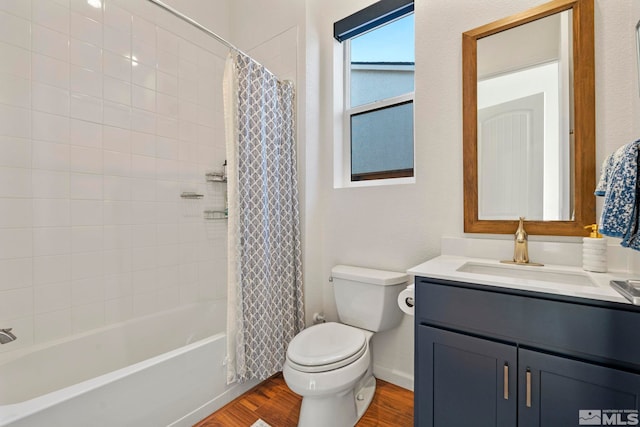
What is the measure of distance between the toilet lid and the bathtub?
0.46m

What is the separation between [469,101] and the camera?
1444 mm

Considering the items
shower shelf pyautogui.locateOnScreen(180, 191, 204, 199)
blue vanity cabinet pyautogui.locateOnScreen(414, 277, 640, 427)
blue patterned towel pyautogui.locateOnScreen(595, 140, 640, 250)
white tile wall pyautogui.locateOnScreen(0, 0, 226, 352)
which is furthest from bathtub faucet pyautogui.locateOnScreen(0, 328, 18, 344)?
blue patterned towel pyautogui.locateOnScreen(595, 140, 640, 250)

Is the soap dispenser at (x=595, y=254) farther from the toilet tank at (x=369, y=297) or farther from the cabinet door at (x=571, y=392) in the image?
the toilet tank at (x=369, y=297)

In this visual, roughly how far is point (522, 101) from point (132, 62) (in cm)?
230

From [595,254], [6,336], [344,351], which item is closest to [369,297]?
[344,351]

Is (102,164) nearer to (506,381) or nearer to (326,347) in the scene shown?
(326,347)

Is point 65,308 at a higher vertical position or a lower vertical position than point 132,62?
lower

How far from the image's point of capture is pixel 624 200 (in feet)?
2.56

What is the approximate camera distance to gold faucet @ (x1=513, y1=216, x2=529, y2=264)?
1.25 meters

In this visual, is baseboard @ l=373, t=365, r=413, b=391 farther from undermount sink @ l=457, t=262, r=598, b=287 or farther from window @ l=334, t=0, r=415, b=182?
window @ l=334, t=0, r=415, b=182

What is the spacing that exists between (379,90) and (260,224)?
127 cm

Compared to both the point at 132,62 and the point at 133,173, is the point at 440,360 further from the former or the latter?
the point at 132,62

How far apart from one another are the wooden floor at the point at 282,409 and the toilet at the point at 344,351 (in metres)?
0.07

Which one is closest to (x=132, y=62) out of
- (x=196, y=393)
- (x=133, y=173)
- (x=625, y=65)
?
(x=133, y=173)
